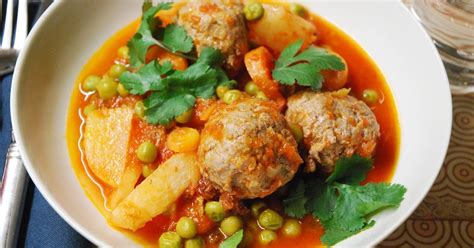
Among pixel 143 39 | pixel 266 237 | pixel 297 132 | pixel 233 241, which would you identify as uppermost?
pixel 143 39

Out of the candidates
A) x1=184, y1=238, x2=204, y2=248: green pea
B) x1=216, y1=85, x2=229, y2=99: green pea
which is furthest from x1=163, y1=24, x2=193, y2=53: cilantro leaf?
x1=184, y1=238, x2=204, y2=248: green pea

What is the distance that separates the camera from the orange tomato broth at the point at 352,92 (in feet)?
10.3

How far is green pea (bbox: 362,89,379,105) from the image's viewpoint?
3.73m

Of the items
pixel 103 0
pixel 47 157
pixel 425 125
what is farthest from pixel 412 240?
pixel 103 0

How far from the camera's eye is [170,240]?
9.80ft

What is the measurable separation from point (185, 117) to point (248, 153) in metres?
0.72

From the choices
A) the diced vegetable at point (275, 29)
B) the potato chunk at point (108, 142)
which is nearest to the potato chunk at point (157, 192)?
the potato chunk at point (108, 142)

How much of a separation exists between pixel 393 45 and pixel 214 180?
191 cm

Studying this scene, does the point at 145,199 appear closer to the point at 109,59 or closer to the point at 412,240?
the point at 109,59

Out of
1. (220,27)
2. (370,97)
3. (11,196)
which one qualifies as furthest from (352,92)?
(11,196)

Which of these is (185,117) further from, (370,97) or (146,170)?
(370,97)

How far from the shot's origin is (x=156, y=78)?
3436mm

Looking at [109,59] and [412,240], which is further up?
[109,59]

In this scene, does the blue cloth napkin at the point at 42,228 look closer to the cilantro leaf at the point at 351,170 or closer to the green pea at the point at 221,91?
the green pea at the point at 221,91
